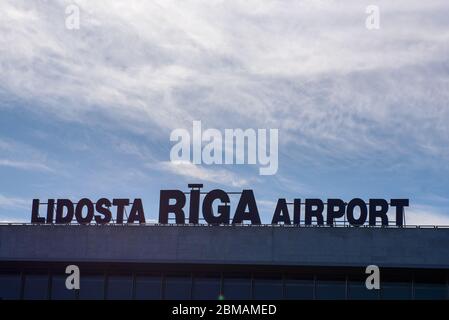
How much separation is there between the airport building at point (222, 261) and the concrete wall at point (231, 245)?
6cm

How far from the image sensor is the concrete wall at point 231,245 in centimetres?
4525

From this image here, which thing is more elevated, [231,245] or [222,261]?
[231,245]

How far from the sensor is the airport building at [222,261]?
149 ft

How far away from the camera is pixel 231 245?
1823 inches

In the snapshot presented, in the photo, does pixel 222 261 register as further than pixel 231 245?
No

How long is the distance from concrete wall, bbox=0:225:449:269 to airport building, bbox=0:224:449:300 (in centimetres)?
6

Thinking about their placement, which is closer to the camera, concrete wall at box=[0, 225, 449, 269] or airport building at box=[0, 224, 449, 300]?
concrete wall at box=[0, 225, 449, 269]

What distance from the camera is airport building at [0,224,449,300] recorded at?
45.4 metres

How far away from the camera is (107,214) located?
48.4m

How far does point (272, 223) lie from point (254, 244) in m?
1.69

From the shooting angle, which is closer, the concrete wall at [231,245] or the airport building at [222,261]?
the concrete wall at [231,245]

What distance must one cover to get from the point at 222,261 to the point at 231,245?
103 cm
